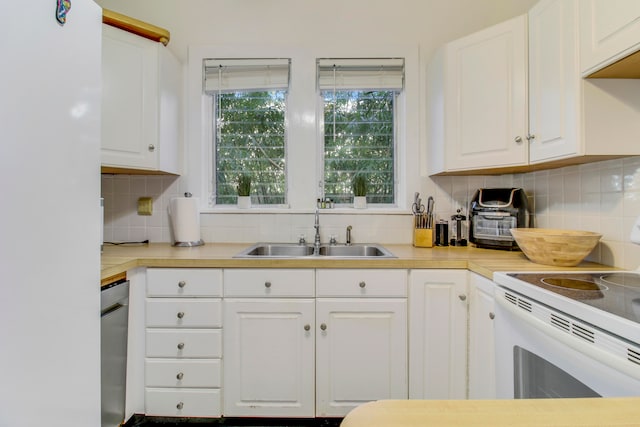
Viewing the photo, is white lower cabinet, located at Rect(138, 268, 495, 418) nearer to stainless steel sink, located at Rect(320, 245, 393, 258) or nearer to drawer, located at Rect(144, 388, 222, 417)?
drawer, located at Rect(144, 388, 222, 417)

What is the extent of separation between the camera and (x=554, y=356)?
2.66ft

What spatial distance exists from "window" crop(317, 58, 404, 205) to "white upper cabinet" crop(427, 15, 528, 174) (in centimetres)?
40

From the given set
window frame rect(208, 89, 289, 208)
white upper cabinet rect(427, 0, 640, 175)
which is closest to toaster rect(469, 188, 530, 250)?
white upper cabinet rect(427, 0, 640, 175)

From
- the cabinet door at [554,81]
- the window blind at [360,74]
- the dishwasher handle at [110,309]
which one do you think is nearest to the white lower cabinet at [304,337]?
the dishwasher handle at [110,309]

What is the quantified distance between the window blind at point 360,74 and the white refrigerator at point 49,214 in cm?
134

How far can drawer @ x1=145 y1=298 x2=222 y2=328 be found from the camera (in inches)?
55.3

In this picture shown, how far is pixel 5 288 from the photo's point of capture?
2.09 feet

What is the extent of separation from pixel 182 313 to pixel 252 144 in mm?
1195

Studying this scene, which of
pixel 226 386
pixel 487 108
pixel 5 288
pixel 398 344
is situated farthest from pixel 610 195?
pixel 5 288

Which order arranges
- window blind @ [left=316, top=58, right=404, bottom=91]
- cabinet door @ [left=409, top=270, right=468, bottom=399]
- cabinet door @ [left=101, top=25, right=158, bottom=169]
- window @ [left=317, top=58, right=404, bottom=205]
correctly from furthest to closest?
window @ [left=317, top=58, right=404, bottom=205], window blind @ [left=316, top=58, right=404, bottom=91], cabinet door @ [left=101, top=25, right=158, bottom=169], cabinet door @ [left=409, top=270, right=468, bottom=399]

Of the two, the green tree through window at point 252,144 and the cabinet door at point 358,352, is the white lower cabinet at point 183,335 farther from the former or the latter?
the green tree through window at point 252,144

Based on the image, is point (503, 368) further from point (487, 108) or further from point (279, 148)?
point (279, 148)

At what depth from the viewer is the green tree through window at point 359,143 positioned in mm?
2051

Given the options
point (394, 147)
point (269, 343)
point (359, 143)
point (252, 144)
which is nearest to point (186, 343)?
point (269, 343)
